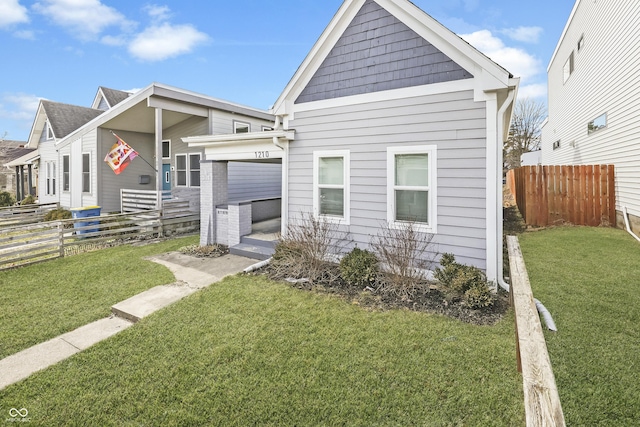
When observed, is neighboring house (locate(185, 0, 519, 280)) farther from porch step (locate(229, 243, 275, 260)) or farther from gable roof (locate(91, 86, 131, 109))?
gable roof (locate(91, 86, 131, 109))

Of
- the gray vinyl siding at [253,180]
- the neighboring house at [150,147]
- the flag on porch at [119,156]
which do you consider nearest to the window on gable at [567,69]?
the neighboring house at [150,147]

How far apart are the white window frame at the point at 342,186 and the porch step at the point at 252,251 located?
1.67 metres

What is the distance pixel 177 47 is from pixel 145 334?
Result: 24.6 metres

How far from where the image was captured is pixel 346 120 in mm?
6922

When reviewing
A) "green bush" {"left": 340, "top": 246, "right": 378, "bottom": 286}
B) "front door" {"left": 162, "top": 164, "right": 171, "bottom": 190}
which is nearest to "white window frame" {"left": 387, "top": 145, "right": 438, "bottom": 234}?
"green bush" {"left": 340, "top": 246, "right": 378, "bottom": 286}

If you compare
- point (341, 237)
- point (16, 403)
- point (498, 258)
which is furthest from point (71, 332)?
point (498, 258)

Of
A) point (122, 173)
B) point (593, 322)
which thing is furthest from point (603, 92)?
point (122, 173)

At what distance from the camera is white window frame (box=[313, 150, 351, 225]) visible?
692 cm

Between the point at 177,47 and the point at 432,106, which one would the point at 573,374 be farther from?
the point at 177,47

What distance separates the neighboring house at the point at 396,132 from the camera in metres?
5.53

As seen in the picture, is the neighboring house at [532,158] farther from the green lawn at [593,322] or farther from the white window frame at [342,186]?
the white window frame at [342,186]

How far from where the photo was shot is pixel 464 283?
16.8 feet

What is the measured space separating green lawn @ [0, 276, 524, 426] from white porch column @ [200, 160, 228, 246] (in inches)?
183

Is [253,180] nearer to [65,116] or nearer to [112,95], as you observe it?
Result: [65,116]
